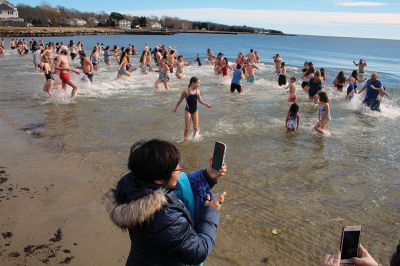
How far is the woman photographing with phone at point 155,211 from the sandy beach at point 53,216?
201 centimetres

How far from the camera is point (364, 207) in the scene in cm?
554

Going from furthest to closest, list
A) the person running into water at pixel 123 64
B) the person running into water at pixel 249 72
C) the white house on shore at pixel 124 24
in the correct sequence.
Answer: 1. the white house on shore at pixel 124 24
2. the person running into water at pixel 249 72
3. the person running into water at pixel 123 64

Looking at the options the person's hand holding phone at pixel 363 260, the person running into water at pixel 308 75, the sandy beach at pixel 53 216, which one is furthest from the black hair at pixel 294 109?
the person's hand holding phone at pixel 363 260

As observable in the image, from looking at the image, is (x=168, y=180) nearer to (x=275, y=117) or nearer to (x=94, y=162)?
(x=94, y=162)

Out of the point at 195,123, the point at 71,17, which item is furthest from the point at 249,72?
the point at 71,17

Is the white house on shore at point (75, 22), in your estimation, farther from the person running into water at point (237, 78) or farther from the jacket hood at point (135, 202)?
the jacket hood at point (135, 202)

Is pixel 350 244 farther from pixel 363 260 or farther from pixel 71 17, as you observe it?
pixel 71 17

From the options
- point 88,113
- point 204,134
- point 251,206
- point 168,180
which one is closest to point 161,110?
point 88,113

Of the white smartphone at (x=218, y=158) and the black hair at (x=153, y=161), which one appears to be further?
the white smartphone at (x=218, y=158)

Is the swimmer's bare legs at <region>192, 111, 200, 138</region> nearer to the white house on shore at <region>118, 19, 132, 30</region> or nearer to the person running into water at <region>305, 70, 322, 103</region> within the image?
the person running into water at <region>305, 70, 322, 103</region>

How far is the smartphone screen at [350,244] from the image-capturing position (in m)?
1.96

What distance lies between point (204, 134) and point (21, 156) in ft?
13.3

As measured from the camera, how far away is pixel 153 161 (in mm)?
2031

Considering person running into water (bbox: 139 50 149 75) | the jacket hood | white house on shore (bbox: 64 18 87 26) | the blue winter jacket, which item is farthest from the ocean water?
white house on shore (bbox: 64 18 87 26)
